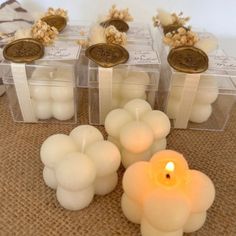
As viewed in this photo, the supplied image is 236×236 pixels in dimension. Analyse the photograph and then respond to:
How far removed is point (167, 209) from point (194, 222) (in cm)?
6

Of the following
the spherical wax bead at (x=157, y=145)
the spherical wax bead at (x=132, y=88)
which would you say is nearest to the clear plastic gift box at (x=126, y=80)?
the spherical wax bead at (x=132, y=88)

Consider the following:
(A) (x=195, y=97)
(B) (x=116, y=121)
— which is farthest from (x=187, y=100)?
(B) (x=116, y=121)

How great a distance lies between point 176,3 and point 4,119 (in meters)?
0.44

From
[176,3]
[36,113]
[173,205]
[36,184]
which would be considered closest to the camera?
[173,205]

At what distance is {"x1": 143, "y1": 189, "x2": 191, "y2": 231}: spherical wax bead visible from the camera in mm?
313

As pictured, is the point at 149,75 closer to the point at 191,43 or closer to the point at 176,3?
the point at 191,43

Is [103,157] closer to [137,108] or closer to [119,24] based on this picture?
[137,108]

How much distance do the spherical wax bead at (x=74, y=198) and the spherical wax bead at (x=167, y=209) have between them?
0.29 ft

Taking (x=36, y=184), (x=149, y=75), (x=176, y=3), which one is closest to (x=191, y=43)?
(x=149, y=75)

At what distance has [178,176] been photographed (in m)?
0.34

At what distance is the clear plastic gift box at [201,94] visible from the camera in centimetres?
49

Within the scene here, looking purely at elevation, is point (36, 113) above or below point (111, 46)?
below

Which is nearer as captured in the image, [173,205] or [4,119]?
[173,205]

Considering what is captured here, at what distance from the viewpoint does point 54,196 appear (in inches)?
16.0
